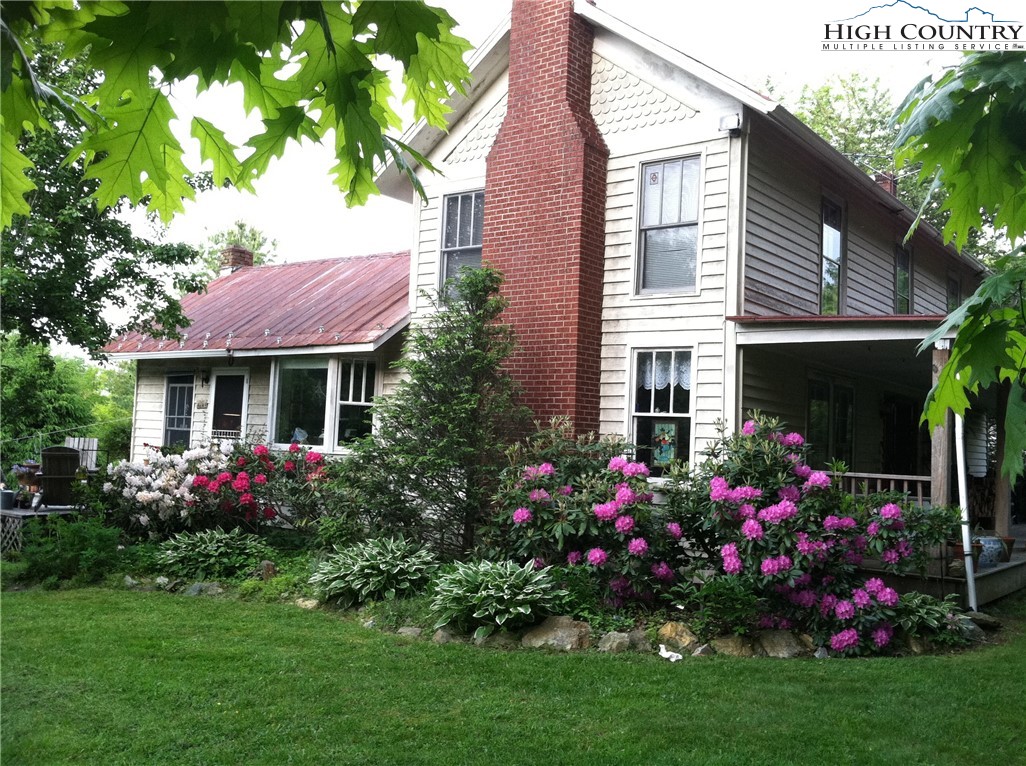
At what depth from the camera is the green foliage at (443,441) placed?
10.3 m

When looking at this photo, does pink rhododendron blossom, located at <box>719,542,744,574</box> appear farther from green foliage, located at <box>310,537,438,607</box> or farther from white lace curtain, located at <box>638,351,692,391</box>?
white lace curtain, located at <box>638,351,692,391</box>

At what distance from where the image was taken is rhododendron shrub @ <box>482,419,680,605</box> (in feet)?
28.0

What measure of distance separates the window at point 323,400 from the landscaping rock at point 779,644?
7242 mm

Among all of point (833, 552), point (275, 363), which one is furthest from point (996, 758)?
point (275, 363)

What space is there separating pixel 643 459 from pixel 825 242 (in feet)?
14.9

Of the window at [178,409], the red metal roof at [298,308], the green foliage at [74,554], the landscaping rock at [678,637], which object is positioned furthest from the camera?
the window at [178,409]

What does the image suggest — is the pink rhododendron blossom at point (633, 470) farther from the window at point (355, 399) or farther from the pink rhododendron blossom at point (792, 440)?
the window at point (355, 399)

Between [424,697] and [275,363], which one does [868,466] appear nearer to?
[275,363]

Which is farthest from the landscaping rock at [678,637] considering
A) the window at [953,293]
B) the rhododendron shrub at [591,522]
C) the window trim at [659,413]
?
the window at [953,293]

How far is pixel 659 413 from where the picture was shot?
36.6ft

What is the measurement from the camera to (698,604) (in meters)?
8.59

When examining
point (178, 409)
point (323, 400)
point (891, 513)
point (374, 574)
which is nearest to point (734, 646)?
point (891, 513)

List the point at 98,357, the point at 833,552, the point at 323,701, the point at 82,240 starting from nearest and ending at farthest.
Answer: the point at 323,701
the point at 833,552
the point at 82,240
the point at 98,357

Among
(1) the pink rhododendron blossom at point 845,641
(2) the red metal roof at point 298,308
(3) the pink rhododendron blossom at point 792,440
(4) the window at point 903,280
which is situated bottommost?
(1) the pink rhododendron blossom at point 845,641
